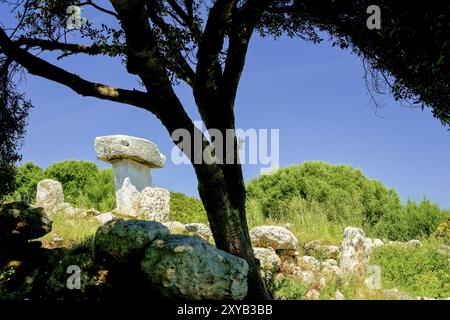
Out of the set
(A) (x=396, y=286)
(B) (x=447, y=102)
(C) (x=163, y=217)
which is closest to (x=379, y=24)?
(B) (x=447, y=102)

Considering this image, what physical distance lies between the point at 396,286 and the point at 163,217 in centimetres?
778

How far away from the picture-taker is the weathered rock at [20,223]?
9.39 m

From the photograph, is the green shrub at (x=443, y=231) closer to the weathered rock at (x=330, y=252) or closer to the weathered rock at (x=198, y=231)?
the weathered rock at (x=330, y=252)

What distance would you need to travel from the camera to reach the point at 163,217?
17391 millimetres

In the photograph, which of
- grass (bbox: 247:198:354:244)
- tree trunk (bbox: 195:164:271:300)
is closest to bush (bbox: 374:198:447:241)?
grass (bbox: 247:198:354:244)

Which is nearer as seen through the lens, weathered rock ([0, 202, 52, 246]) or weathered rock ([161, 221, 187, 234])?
weathered rock ([0, 202, 52, 246])

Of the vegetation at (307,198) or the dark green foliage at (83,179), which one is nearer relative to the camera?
the vegetation at (307,198)

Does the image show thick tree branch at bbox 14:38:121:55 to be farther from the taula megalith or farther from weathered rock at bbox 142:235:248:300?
the taula megalith

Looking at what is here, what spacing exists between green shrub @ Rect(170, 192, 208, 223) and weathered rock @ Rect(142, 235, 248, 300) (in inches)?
588

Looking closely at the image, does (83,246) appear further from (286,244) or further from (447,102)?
(447,102)

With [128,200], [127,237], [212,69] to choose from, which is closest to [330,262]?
[127,237]

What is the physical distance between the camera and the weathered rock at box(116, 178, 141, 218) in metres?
17.4

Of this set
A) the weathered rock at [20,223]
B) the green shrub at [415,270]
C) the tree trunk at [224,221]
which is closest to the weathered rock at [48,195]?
the weathered rock at [20,223]

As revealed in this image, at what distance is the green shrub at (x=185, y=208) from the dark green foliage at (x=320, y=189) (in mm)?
2550
